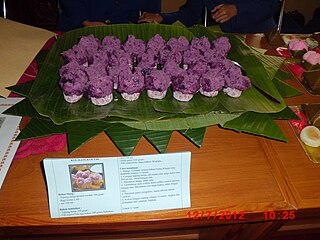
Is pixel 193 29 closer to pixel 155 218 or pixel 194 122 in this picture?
Result: pixel 194 122

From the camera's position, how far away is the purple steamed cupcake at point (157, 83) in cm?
77

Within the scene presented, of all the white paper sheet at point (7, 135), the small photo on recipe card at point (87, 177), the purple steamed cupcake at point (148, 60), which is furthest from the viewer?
the purple steamed cupcake at point (148, 60)

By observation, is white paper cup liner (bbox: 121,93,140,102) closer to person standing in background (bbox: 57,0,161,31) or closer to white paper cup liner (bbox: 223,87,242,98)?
white paper cup liner (bbox: 223,87,242,98)

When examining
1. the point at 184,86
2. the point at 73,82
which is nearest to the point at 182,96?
the point at 184,86

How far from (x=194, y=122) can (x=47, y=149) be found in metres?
0.34

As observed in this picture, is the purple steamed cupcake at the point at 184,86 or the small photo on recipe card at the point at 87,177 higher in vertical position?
the purple steamed cupcake at the point at 184,86

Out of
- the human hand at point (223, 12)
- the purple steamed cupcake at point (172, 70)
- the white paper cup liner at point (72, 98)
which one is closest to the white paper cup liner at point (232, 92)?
the purple steamed cupcake at point (172, 70)

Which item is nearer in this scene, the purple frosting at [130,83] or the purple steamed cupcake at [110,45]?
the purple frosting at [130,83]

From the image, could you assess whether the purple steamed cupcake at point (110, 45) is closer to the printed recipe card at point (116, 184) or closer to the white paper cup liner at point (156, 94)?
the white paper cup liner at point (156, 94)

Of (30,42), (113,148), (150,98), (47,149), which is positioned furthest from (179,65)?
(30,42)

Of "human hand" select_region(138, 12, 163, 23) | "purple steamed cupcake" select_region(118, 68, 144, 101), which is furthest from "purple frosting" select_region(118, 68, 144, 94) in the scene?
"human hand" select_region(138, 12, 163, 23)

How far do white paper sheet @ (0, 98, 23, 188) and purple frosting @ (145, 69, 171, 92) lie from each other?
1.08 feet

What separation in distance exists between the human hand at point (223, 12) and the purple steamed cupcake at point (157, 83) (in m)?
0.87

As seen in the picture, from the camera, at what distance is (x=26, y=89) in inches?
33.9
